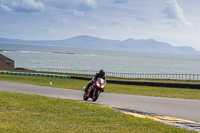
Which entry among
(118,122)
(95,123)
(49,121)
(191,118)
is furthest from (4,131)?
(191,118)

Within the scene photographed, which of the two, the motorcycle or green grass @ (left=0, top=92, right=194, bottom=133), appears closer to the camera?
green grass @ (left=0, top=92, right=194, bottom=133)

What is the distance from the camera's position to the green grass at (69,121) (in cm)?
787

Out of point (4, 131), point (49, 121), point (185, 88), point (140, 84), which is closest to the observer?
point (4, 131)

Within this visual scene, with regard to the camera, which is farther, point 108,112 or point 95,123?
point 108,112

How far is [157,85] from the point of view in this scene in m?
33.6

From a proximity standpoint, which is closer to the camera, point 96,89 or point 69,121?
point 69,121

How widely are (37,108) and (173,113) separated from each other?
17.4 ft

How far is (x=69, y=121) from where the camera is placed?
905cm

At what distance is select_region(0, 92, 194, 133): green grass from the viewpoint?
25.8ft

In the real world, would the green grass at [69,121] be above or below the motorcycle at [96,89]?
below

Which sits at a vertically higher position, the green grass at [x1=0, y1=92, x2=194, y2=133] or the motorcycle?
the motorcycle

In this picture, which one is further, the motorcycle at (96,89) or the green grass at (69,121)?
the motorcycle at (96,89)

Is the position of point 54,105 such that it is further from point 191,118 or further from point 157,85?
point 157,85

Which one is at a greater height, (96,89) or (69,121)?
(96,89)
